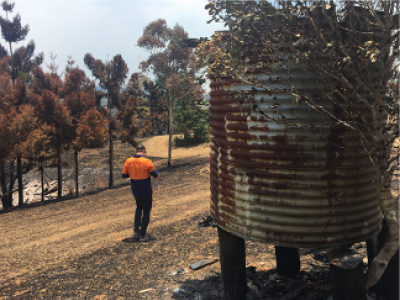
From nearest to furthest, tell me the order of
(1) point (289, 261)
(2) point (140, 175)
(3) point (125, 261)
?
1. (1) point (289, 261)
2. (3) point (125, 261)
3. (2) point (140, 175)

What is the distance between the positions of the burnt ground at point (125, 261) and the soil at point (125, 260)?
14 millimetres

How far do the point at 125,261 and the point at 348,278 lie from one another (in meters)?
4.32

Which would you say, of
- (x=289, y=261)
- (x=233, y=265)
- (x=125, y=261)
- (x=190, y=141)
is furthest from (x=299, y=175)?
(x=190, y=141)

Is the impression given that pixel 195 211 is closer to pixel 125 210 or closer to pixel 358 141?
pixel 125 210

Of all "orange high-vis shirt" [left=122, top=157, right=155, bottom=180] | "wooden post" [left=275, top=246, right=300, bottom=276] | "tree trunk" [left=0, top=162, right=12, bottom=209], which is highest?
"orange high-vis shirt" [left=122, top=157, right=155, bottom=180]

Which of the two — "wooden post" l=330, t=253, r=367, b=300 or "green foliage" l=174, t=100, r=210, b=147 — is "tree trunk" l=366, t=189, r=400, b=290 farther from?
"green foliage" l=174, t=100, r=210, b=147

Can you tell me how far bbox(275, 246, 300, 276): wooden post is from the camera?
4.89 m

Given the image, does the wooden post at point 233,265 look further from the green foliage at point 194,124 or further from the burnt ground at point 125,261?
the green foliage at point 194,124

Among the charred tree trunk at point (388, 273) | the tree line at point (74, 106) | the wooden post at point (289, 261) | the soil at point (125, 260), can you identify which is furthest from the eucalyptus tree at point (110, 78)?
the charred tree trunk at point (388, 273)

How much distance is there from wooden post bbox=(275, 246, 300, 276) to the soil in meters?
0.13

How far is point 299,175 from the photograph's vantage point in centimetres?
298

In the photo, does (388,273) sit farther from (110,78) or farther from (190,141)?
(190,141)

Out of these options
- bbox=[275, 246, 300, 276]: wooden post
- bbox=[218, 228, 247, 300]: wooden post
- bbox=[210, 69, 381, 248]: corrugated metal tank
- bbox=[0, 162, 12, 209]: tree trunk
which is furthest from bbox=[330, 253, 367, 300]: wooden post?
bbox=[0, 162, 12, 209]: tree trunk

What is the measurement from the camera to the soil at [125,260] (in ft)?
15.4
